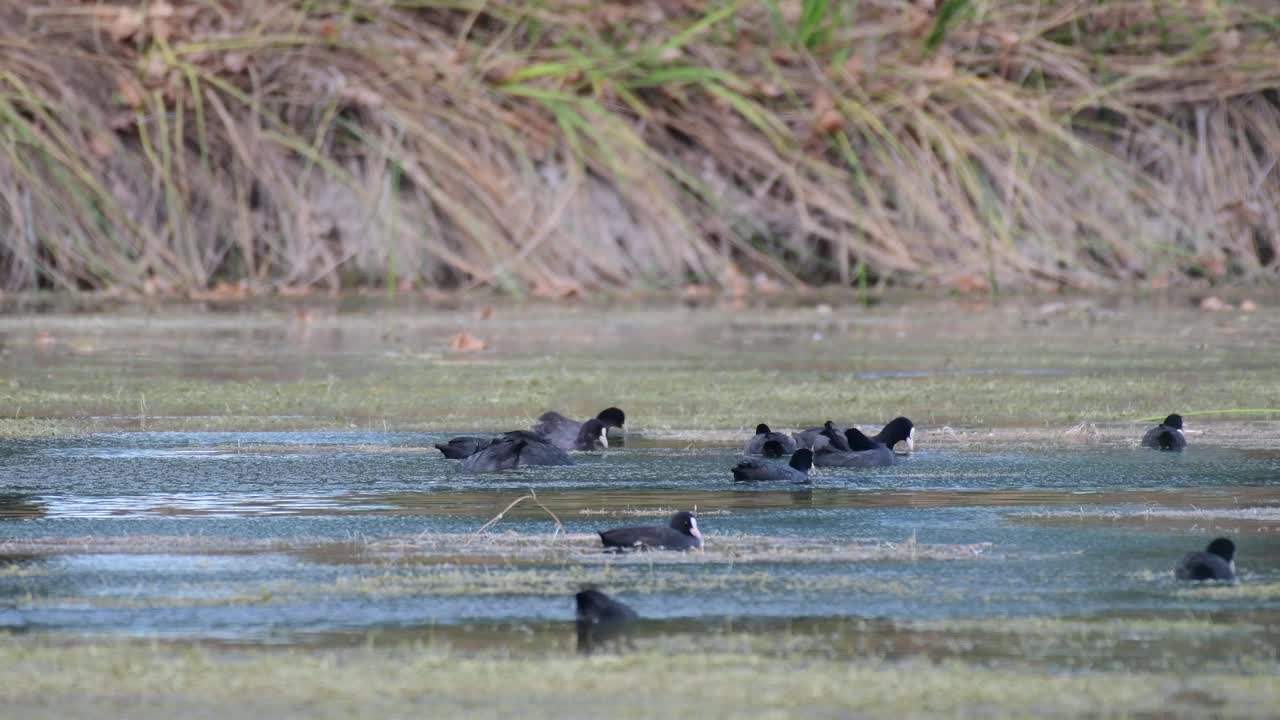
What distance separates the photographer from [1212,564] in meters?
5.99

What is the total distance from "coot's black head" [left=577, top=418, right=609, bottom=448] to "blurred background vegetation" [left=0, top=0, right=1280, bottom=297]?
9.64 m

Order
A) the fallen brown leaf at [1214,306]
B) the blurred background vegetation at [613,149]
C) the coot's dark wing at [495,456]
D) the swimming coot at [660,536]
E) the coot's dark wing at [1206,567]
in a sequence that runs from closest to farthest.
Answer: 1. the coot's dark wing at [1206,567]
2. the swimming coot at [660,536]
3. the coot's dark wing at [495,456]
4. the fallen brown leaf at [1214,306]
5. the blurred background vegetation at [613,149]

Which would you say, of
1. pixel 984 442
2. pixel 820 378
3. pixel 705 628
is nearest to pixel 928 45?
pixel 820 378

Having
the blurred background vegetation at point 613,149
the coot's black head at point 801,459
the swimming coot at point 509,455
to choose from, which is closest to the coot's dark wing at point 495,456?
the swimming coot at point 509,455

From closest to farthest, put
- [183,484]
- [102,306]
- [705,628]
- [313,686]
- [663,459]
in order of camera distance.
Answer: [313,686]
[705,628]
[183,484]
[663,459]
[102,306]

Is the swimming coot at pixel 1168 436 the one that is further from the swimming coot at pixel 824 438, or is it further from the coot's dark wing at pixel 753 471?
the coot's dark wing at pixel 753 471

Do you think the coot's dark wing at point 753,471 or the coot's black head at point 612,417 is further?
the coot's black head at point 612,417

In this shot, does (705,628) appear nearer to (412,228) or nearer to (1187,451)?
(1187,451)

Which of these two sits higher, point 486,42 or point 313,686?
point 486,42

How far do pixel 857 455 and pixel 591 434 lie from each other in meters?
1.13

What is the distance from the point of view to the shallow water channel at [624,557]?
5586mm

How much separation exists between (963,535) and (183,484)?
2.76m

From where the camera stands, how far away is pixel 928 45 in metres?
21.6

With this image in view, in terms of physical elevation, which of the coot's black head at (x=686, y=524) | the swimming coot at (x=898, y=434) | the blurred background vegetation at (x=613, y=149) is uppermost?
the blurred background vegetation at (x=613, y=149)
